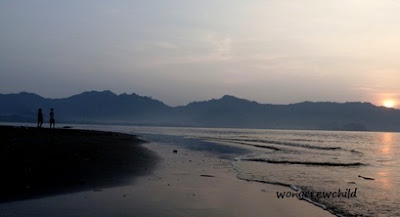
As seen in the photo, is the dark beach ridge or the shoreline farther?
the dark beach ridge

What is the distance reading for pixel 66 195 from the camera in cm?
1351

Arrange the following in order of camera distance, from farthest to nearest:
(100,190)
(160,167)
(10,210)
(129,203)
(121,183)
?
(160,167) < (121,183) < (100,190) < (129,203) < (10,210)

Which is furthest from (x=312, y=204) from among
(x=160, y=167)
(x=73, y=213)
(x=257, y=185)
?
(x=160, y=167)

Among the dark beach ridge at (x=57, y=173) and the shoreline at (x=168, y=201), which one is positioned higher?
the dark beach ridge at (x=57, y=173)

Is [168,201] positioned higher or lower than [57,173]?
lower

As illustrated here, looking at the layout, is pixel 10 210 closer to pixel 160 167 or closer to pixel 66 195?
pixel 66 195

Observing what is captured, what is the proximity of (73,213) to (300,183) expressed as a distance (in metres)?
13.9

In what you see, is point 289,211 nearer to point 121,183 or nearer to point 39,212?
point 121,183

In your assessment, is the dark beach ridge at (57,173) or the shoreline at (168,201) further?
the dark beach ridge at (57,173)

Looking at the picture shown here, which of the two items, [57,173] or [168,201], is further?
[57,173]

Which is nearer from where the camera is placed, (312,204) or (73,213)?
(73,213)

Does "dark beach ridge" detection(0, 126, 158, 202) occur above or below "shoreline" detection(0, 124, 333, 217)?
above

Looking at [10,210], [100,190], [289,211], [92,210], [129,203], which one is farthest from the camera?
[100,190]

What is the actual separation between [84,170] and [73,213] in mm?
8334
